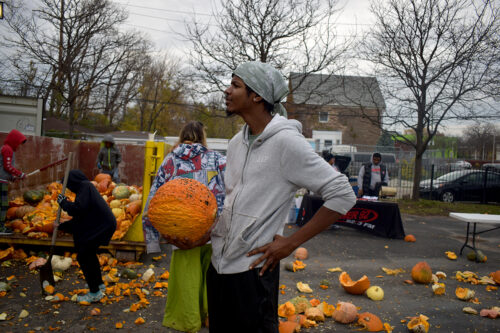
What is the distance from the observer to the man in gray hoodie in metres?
1.62

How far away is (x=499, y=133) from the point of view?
1599 inches

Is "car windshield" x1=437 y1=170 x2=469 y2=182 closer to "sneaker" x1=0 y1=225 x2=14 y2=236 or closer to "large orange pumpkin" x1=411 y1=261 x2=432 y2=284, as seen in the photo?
"large orange pumpkin" x1=411 y1=261 x2=432 y2=284

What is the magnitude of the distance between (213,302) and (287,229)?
7582mm

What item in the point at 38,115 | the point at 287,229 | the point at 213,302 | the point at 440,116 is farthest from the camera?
the point at 440,116

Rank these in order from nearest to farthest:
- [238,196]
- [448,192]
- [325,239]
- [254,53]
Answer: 1. [238,196]
2. [325,239]
3. [254,53]
4. [448,192]

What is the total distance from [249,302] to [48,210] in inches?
240

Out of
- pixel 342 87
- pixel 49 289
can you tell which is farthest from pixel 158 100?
pixel 49 289

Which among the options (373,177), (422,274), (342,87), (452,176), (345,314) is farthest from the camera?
(452,176)

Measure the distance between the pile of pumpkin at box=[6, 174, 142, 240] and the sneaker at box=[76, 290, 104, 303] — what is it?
151 cm

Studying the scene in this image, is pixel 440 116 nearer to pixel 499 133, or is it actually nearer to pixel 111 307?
pixel 111 307

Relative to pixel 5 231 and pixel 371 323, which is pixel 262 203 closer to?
pixel 371 323

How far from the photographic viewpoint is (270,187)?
170 centimetres

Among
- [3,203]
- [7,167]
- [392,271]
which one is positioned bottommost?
[392,271]

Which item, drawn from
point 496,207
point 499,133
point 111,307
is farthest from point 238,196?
point 499,133
